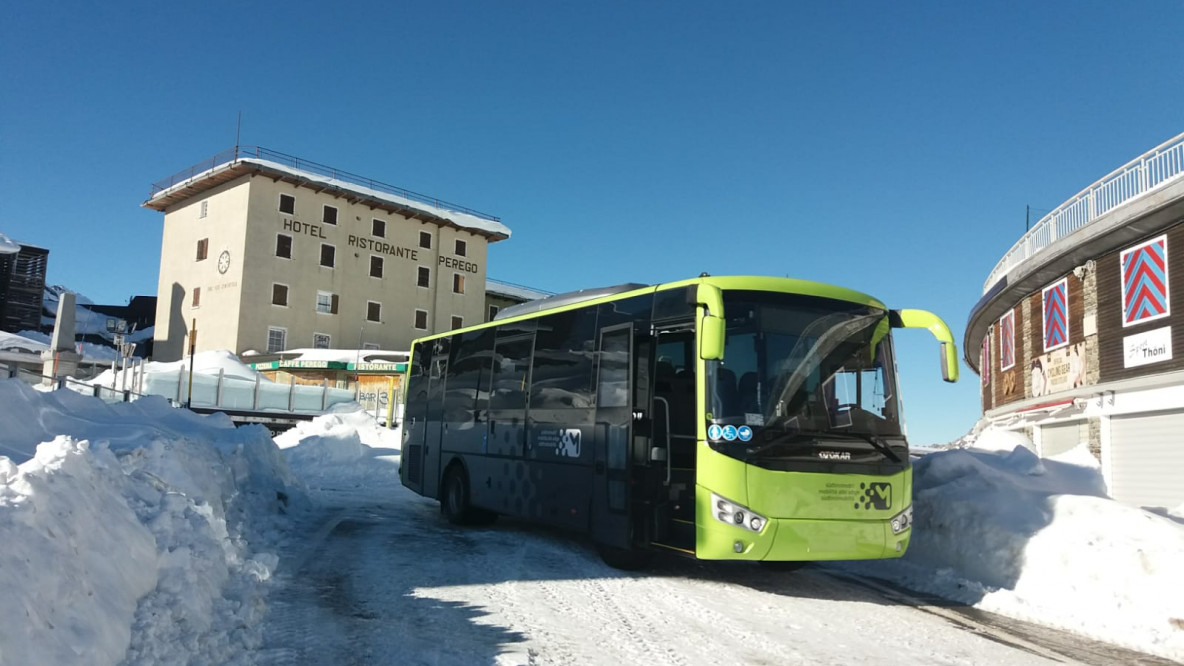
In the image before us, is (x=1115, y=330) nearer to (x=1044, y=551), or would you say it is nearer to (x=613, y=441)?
(x=1044, y=551)

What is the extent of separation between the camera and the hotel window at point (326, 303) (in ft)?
179

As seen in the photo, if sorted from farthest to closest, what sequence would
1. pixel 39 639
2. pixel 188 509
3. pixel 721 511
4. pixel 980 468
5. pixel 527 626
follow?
1. pixel 980 468
2. pixel 721 511
3. pixel 188 509
4. pixel 527 626
5. pixel 39 639

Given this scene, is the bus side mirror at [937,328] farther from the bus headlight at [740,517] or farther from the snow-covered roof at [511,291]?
the snow-covered roof at [511,291]

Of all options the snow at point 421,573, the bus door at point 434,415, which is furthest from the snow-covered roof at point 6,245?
the bus door at point 434,415

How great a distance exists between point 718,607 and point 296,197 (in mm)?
50743

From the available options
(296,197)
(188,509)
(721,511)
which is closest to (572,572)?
(721,511)

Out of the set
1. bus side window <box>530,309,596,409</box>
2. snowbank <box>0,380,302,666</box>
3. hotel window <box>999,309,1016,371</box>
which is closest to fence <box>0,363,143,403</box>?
snowbank <box>0,380,302,666</box>

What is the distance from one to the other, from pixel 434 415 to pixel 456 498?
6.25 ft

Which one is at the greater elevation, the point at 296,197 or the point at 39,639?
the point at 296,197

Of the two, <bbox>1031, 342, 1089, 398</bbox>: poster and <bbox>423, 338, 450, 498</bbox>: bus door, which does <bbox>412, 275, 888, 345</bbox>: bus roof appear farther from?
<bbox>1031, 342, 1089, 398</bbox>: poster

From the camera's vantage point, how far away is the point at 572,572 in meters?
9.52

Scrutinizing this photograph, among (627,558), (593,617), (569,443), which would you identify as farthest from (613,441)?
(593,617)

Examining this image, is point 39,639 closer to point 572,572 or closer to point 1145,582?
point 572,572

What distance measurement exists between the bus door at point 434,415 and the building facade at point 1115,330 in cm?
1540
